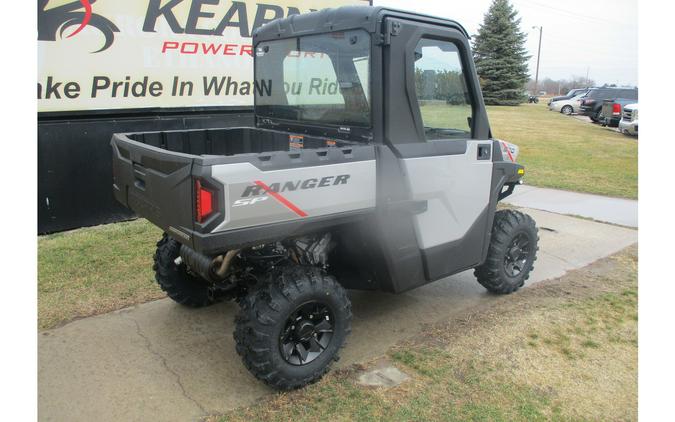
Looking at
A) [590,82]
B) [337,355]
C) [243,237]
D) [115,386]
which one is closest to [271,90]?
[243,237]

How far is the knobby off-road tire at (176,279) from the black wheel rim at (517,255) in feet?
8.10

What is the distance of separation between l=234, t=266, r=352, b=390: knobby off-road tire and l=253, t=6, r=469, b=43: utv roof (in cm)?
152

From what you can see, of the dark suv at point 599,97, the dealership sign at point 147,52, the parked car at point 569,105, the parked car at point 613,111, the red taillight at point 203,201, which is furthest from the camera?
the parked car at point 569,105

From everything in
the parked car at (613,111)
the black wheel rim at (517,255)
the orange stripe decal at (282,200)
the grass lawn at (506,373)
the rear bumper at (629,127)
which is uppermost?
the parked car at (613,111)

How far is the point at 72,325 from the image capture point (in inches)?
156

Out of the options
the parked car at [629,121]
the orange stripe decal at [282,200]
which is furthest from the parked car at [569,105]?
the orange stripe decal at [282,200]

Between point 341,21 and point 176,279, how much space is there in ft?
7.39

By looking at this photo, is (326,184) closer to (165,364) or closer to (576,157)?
(165,364)

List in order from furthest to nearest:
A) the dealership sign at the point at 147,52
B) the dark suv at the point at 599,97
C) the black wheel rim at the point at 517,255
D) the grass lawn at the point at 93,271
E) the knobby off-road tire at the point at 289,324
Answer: the dark suv at the point at 599,97
the dealership sign at the point at 147,52
the black wheel rim at the point at 517,255
the grass lawn at the point at 93,271
the knobby off-road tire at the point at 289,324

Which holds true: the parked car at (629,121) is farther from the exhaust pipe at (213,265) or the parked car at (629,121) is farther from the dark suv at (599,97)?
the exhaust pipe at (213,265)

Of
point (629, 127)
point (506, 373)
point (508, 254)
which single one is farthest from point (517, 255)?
point (629, 127)

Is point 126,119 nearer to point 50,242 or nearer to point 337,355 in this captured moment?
point 50,242

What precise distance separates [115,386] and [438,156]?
2.46 metres

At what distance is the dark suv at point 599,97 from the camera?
23619 mm
